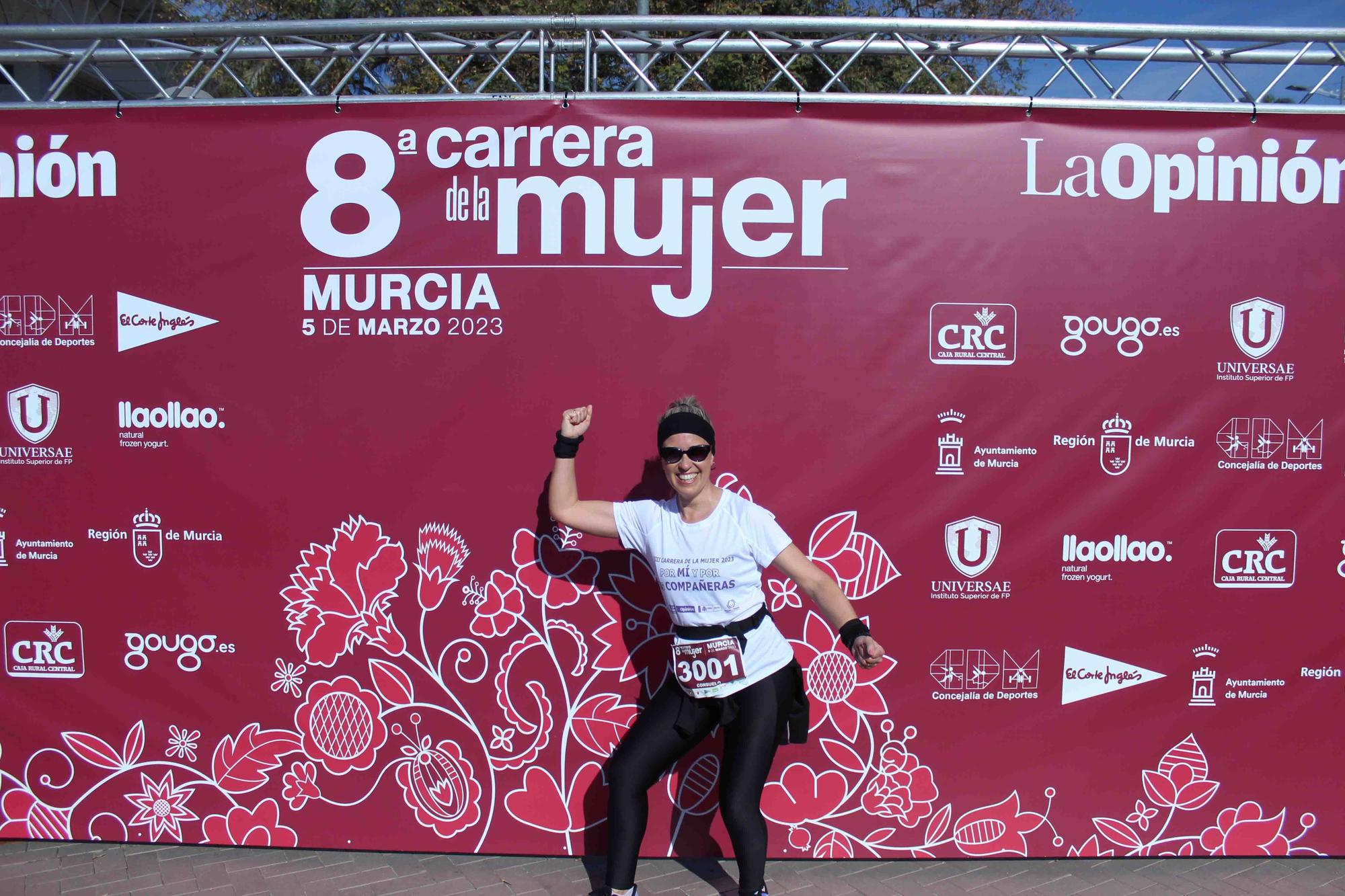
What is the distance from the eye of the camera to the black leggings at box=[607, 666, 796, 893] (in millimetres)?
2846

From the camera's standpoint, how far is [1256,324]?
3.42 meters

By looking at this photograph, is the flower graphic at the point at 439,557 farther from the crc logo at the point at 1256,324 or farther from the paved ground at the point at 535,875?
the crc logo at the point at 1256,324

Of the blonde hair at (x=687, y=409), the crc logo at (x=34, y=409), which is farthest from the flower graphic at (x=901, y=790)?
the crc logo at (x=34, y=409)

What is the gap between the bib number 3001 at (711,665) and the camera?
2855mm

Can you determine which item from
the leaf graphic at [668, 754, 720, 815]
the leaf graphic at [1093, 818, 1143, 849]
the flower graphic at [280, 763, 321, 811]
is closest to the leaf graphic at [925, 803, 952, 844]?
the leaf graphic at [1093, 818, 1143, 849]

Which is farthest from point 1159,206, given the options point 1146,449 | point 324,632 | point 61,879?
point 61,879

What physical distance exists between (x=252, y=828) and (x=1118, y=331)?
12.6ft

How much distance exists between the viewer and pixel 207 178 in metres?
3.47

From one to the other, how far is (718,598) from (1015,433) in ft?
4.52

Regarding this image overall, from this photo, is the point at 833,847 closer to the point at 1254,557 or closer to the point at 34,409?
the point at 1254,557

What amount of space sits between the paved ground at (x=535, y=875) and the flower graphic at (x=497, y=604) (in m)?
0.90

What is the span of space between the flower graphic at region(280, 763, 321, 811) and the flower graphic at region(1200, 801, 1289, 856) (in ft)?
11.3

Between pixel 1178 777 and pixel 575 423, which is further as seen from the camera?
pixel 1178 777

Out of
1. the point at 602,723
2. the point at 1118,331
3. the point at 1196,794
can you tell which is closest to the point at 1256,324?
the point at 1118,331
